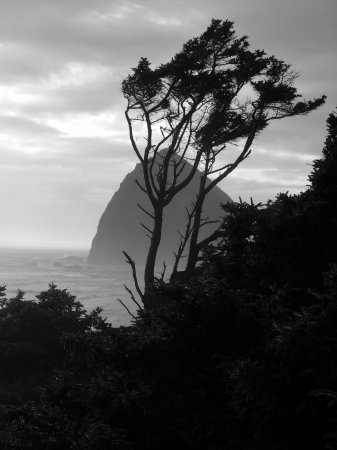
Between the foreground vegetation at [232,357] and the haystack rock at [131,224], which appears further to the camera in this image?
the haystack rock at [131,224]

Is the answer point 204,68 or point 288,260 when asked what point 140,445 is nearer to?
point 288,260

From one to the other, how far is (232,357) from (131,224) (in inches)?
6614

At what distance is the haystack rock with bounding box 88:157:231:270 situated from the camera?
162 m

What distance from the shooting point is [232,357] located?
5297 mm

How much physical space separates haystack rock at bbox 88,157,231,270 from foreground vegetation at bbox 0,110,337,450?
489ft

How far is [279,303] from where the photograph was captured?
539cm

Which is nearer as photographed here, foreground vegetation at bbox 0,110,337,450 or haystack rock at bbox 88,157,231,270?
foreground vegetation at bbox 0,110,337,450

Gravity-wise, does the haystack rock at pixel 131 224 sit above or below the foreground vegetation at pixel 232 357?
above

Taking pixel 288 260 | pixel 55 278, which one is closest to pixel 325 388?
pixel 288 260

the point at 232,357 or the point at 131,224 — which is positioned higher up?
the point at 131,224

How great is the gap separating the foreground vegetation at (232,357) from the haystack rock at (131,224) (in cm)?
14895

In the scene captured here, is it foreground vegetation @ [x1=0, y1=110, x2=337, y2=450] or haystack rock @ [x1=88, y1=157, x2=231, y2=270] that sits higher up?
haystack rock @ [x1=88, y1=157, x2=231, y2=270]

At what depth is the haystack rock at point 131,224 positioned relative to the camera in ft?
532

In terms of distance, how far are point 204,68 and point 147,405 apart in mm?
8915
